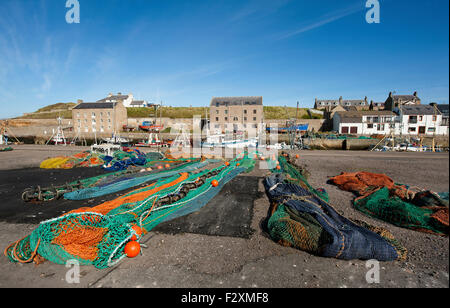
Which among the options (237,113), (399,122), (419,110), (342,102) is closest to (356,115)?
(399,122)

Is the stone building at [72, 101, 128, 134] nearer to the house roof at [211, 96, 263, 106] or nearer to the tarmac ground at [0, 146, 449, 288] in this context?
the house roof at [211, 96, 263, 106]

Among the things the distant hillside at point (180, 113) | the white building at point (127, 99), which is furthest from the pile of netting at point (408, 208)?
the white building at point (127, 99)

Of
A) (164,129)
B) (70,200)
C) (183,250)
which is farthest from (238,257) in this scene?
(164,129)

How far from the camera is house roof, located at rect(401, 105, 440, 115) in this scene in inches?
1605

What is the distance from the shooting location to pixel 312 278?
11.2ft

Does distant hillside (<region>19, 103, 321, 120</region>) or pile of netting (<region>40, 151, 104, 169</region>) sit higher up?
distant hillside (<region>19, 103, 321, 120</region>)

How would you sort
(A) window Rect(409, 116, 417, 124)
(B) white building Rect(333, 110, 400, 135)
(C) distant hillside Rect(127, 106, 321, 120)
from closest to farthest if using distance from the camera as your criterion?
(A) window Rect(409, 116, 417, 124)
(B) white building Rect(333, 110, 400, 135)
(C) distant hillside Rect(127, 106, 321, 120)

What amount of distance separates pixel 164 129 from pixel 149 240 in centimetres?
5130

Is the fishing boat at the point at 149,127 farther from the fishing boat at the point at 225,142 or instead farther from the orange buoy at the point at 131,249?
the orange buoy at the point at 131,249

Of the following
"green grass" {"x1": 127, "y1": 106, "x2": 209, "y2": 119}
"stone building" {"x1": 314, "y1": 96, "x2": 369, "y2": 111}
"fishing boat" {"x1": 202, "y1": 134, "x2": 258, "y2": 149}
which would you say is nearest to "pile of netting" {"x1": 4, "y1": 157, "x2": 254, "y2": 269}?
"fishing boat" {"x1": 202, "y1": 134, "x2": 258, "y2": 149}

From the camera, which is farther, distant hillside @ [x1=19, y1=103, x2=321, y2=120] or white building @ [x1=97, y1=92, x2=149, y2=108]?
white building @ [x1=97, y1=92, x2=149, y2=108]

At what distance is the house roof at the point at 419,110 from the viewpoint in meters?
40.8

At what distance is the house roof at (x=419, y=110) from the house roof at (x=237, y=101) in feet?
93.0
